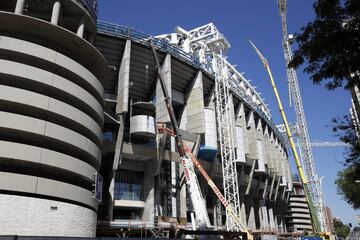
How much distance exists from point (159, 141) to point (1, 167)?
75.2 ft

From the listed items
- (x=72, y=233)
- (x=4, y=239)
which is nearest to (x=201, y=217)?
(x=72, y=233)

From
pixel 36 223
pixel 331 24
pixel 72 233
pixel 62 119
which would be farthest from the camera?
pixel 62 119

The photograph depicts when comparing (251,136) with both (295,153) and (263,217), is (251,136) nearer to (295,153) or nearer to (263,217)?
(295,153)

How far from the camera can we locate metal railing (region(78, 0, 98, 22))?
42.1 meters

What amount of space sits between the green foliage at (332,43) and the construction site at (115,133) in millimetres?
10999

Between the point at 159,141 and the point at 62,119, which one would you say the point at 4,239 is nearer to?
the point at 62,119

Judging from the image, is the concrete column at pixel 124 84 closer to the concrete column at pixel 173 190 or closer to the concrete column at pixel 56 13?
the concrete column at pixel 56 13

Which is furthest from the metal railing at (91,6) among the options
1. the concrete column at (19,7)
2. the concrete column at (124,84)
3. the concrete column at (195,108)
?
the concrete column at (195,108)

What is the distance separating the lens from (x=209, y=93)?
68.5 metres

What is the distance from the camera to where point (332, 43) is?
36.7 ft

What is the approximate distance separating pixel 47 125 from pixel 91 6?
63.1 feet

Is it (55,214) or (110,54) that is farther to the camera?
(110,54)

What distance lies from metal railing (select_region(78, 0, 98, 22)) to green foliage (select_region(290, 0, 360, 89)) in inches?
1393

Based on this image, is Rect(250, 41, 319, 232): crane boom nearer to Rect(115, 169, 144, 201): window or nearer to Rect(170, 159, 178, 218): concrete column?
Rect(170, 159, 178, 218): concrete column
